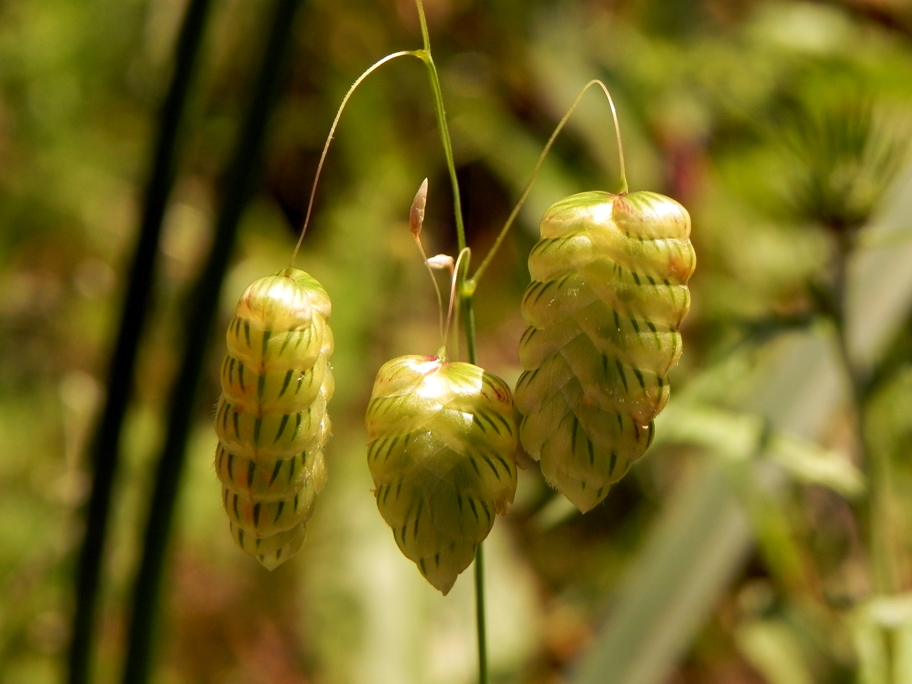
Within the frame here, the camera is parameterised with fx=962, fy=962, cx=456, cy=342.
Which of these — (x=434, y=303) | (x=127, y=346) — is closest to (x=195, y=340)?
(x=127, y=346)

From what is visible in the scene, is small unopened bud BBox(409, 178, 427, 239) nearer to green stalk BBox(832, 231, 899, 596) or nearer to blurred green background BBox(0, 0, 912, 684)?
green stalk BBox(832, 231, 899, 596)

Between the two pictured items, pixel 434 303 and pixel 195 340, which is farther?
pixel 434 303

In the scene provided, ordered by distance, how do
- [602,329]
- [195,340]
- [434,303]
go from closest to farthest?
[602,329] < [195,340] < [434,303]

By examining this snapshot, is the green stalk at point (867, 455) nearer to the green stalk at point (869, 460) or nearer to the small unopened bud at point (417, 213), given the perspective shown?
the green stalk at point (869, 460)

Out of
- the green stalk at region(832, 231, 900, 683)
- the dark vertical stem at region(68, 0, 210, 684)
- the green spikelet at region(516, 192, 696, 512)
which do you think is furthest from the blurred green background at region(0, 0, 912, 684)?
the green spikelet at region(516, 192, 696, 512)

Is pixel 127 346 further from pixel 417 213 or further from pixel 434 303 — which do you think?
pixel 434 303

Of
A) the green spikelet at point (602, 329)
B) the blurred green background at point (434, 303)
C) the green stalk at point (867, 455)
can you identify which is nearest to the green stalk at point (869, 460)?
the green stalk at point (867, 455)
